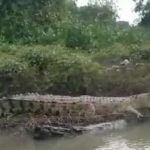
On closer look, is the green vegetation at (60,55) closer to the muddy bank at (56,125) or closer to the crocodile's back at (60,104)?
the crocodile's back at (60,104)

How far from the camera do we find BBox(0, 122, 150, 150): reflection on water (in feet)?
23.1

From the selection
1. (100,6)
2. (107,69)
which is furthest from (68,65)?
(100,6)

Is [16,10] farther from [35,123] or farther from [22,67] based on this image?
[35,123]

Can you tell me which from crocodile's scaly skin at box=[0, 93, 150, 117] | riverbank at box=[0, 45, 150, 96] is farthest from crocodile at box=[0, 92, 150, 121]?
riverbank at box=[0, 45, 150, 96]

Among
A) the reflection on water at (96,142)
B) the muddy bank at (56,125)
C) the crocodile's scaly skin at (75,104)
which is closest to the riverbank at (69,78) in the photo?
the crocodile's scaly skin at (75,104)

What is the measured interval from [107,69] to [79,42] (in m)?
3.58

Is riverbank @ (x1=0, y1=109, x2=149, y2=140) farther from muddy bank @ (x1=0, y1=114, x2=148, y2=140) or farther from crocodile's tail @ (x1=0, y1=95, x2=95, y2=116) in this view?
crocodile's tail @ (x1=0, y1=95, x2=95, y2=116)

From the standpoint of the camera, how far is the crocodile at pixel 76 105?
901 centimetres

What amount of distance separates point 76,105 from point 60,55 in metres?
2.57

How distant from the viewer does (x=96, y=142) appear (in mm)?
7492

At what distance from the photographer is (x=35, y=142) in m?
7.89

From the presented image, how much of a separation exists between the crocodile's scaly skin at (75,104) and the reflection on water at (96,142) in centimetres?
73

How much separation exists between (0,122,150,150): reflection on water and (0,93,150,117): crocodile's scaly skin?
73 cm

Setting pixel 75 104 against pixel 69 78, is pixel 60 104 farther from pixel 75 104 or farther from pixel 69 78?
pixel 69 78
